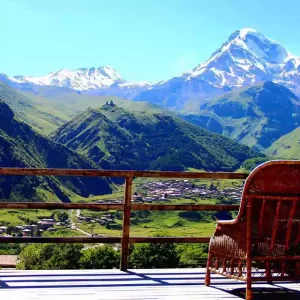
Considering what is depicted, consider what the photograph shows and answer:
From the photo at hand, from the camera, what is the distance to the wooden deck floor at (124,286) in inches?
179

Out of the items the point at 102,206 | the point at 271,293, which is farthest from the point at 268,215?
the point at 102,206

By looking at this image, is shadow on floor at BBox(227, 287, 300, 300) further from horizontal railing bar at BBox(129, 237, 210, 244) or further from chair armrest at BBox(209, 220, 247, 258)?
horizontal railing bar at BBox(129, 237, 210, 244)

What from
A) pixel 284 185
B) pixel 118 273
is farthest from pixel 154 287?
pixel 284 185

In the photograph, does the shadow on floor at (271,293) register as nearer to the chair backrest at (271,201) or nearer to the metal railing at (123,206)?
the chair backrest at (271,201)

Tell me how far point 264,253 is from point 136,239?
2.02 metres

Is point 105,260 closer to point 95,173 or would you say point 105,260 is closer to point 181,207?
point 181,207

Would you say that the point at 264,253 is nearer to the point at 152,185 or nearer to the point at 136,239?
the point at 136,239

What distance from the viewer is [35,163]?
164 m

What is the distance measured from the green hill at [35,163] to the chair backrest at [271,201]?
394 ft

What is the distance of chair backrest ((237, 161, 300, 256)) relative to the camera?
4160 mm

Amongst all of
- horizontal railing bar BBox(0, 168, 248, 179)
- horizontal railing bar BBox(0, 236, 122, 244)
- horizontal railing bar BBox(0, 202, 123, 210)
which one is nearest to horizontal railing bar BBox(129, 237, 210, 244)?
horizontal railing bar BBox(0, 236, 122, 244)

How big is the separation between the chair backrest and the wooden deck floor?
666 millimetres

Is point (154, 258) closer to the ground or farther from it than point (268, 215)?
closer to the ground

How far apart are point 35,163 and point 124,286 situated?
533 feet
